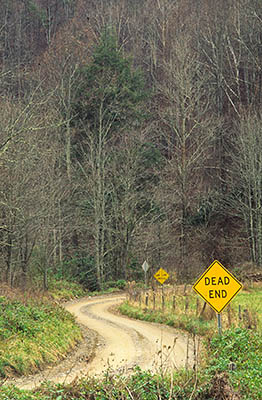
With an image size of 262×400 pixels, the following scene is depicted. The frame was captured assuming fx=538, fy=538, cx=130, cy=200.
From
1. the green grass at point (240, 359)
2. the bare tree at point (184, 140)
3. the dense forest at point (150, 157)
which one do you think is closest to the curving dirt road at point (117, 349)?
the green grass at point (240, 359)

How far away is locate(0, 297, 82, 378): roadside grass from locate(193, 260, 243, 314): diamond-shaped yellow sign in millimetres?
4590

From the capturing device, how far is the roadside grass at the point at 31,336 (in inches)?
520

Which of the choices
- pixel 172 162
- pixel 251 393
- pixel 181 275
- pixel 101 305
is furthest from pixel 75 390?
pixel 172 162

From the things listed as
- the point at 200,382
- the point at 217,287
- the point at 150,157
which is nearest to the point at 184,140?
the point at 150,157

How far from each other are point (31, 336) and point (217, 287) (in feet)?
18.0

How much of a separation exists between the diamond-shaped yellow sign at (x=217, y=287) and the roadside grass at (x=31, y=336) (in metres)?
4.59

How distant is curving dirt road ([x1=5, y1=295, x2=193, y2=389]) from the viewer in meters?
12.9

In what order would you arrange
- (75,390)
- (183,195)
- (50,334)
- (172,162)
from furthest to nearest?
(172,162) → (183,195) → (50,334) → (75,390)

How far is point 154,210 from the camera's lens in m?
43.3

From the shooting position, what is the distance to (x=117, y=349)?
55.9 feet

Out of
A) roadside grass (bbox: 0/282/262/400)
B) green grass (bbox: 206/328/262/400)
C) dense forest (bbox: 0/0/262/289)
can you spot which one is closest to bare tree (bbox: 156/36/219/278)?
dense forest (bbox: 0/0/262/289)

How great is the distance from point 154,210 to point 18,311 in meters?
26.9

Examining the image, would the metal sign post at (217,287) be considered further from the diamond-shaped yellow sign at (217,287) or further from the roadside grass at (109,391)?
the roadside grass at (109,391)

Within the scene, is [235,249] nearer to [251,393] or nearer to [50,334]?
[50,334]
